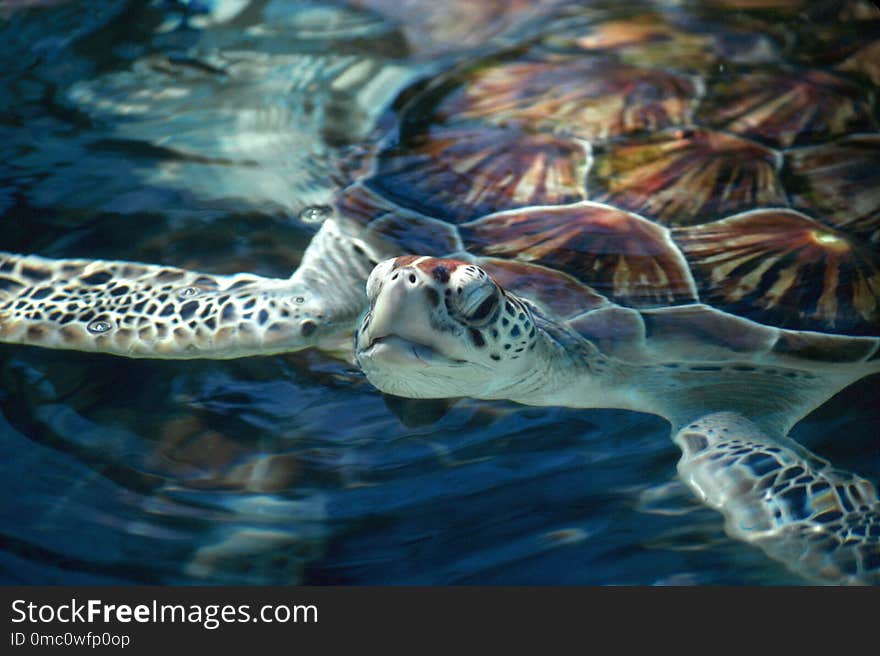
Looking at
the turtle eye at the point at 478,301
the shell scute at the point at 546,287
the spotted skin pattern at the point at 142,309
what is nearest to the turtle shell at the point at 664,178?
the shell scute at the point at 546,287

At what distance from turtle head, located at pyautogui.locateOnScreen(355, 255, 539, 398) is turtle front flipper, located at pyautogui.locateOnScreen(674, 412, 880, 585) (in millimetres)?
627

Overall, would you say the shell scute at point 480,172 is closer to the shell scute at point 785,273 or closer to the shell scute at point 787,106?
the shell scute at point 785,273

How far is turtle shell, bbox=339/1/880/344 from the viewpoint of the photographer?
2721 mm

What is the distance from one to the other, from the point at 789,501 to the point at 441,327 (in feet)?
3.61

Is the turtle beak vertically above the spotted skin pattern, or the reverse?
the turtle beak

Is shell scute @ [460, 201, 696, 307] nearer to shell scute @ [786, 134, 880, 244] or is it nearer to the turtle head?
the turtle head

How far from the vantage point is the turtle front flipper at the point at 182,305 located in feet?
9.25

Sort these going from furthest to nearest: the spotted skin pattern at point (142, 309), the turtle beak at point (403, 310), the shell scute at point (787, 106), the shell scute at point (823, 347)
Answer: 1. the shell scute at point (787, 106)
2. the spotted skin pattern at point (142, 309)
3. the shell scute at point (823, 347)
4. the turtle beak at point (403, 310)

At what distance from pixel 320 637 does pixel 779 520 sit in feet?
4.23

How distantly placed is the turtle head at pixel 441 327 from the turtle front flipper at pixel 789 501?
627mm

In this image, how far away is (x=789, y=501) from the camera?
2.43 meters

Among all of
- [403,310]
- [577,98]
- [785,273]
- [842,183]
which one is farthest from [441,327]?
[842,183]

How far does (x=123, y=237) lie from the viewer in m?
3.41

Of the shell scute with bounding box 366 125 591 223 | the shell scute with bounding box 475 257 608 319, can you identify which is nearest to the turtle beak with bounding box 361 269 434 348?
the shell scute with bounding box 475 257 608 319
